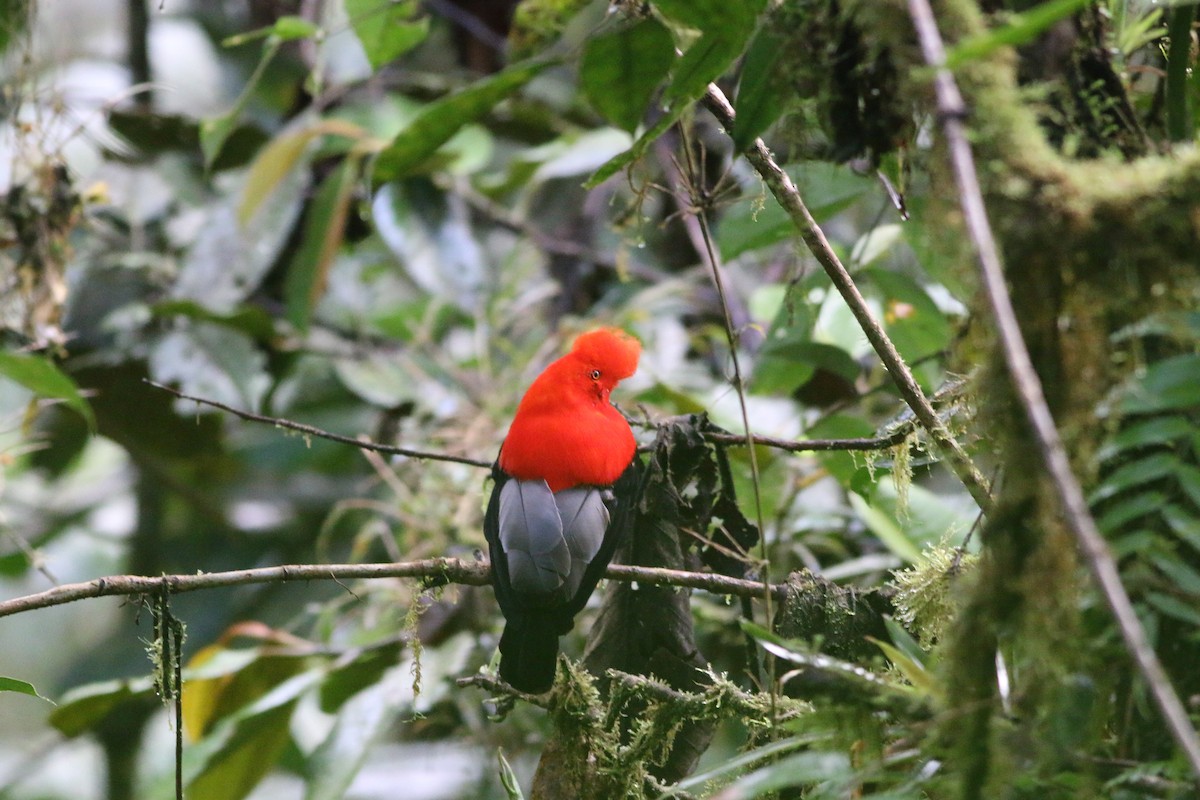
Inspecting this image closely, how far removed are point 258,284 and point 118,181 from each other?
77 centimetres

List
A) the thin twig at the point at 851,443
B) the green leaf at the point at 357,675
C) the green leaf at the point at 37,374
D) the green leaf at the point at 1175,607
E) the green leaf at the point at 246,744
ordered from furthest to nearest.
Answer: the green leaf at the point at 357,675
the green leaf at the point at 246,744
the green leaf at the point at 37,374
the thin twig at the point at 851,443
the green leaf at the point at 1175,607

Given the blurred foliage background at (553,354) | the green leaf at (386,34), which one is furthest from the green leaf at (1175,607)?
the green leaf at (386,34)

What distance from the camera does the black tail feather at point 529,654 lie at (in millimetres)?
1777

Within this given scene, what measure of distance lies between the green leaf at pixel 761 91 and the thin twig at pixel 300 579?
0.67 meters

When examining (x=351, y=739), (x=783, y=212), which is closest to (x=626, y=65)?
(x=783, y=212)

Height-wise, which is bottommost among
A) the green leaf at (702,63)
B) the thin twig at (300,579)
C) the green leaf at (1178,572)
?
the thin twig at (300,579)

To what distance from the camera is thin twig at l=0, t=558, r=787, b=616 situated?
138cm

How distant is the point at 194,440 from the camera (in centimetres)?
416

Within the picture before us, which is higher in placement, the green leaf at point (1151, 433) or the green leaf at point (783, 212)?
the green leaf at point (783, 212)

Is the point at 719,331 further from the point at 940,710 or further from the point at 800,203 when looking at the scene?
the point at 940,710

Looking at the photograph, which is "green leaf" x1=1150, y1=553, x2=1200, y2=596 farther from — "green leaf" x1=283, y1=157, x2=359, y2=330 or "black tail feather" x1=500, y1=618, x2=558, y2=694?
"green leaf" x1=283, y1=157, x2=359, y2=330

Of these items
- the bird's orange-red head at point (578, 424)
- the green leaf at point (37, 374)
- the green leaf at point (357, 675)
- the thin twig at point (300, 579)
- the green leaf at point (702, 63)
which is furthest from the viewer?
the green leaf at point (357, 675)

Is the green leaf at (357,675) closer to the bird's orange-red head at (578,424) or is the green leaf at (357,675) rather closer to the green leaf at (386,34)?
the bird's orange-red head at (578,424)

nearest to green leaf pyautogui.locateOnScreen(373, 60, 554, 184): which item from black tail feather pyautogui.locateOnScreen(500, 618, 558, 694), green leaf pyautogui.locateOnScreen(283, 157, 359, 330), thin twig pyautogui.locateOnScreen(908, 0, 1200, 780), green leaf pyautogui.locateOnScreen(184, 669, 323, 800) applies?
black tail feather pyautogui.locateOnScreen(500, 618, 558, 694)
